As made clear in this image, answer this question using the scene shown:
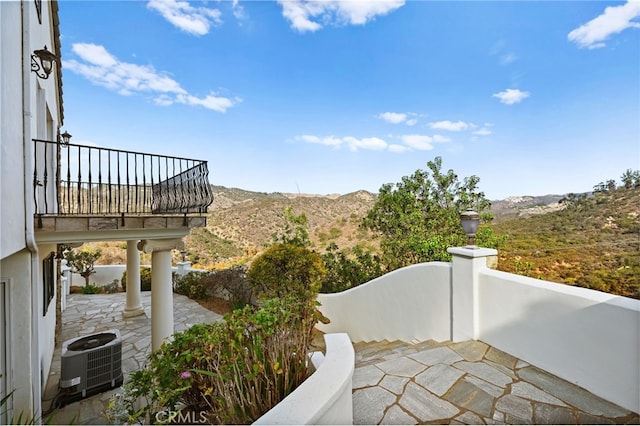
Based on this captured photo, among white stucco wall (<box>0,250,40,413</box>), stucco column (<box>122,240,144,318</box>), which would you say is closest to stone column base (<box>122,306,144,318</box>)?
stucco column (<box>122,240,144,318</box>)

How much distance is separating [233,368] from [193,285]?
31.4 ft

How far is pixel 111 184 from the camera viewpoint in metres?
5.00

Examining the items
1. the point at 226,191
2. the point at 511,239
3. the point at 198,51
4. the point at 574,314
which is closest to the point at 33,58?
the point at 198,51

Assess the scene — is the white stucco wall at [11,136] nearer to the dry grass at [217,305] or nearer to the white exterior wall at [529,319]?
the white exterior wall at [529,319]

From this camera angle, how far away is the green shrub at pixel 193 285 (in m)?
10.1

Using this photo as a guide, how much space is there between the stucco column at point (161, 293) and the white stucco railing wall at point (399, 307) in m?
3.54

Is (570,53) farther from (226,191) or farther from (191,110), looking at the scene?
(226,191)

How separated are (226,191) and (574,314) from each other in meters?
25.4

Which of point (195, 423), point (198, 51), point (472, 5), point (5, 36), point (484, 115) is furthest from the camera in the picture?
point (484, 115)

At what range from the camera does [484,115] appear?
8.72 meters

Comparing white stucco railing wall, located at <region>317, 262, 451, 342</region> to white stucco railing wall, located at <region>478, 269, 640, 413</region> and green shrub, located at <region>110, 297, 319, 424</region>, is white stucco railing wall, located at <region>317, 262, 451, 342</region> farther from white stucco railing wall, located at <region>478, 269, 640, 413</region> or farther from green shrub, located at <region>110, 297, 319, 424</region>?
green shrub, located at <region>110, 297, 319, 424</region>

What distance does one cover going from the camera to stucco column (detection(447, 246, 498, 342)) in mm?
3274

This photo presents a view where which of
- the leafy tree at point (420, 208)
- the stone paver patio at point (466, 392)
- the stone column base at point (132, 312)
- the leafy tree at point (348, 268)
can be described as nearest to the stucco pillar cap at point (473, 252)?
the stone paver patio at point (466, 392)

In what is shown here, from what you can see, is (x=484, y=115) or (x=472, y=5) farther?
(x=484, y=115)
